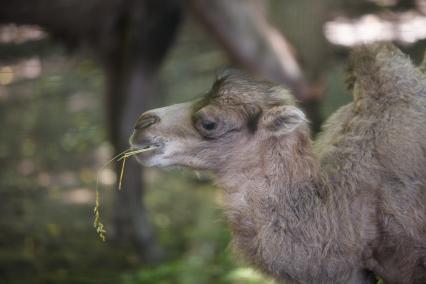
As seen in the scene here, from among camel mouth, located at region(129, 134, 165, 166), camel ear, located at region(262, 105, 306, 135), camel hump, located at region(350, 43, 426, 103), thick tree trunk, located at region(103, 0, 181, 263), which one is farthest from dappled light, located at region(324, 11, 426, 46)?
camel mouth, located at region(129, 134, 165, 166)

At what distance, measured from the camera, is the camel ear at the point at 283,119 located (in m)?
2.68

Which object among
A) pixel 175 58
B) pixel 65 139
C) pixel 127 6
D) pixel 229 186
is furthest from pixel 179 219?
pixel 229 186

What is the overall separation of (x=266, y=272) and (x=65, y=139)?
17.4ft

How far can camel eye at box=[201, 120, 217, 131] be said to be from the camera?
280cm

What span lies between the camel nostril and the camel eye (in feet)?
0.54

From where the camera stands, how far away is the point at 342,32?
8.43m

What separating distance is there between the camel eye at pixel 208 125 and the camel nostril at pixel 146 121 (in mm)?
166

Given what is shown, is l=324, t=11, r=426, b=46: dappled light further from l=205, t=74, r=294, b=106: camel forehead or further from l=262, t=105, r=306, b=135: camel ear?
l=262, t=105, r=306, b=135: camel ear

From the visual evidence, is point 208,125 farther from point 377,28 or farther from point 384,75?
point 377,28

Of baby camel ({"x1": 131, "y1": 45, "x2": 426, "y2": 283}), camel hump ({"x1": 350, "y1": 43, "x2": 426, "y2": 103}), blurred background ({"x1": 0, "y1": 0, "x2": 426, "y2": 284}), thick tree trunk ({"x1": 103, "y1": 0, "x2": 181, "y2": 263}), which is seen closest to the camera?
baby camel ({"x1": 131, "y1": 45, "x2": 426, "y2": 283})

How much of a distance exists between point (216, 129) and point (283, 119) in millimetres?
256

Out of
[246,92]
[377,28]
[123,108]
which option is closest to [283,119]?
[246,92]

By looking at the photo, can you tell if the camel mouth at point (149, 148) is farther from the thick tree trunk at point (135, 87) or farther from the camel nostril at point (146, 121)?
the thick tree trunk at point (135, 87)

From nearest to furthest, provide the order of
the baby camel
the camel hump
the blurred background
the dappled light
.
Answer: the baby camel
the camel hump
the blurred background
the dappled light
